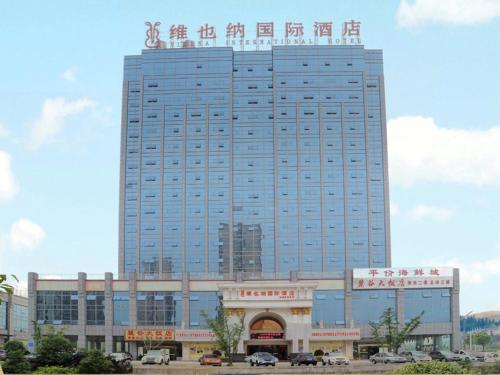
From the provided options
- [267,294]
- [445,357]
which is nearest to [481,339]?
[267,294]

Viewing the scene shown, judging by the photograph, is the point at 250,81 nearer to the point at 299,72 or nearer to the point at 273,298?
the point at 299,72

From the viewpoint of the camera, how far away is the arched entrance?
75.3m

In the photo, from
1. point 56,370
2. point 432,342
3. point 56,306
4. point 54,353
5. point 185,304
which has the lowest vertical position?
point 432,342

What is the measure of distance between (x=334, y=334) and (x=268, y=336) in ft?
32.0

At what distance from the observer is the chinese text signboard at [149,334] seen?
3533 inches

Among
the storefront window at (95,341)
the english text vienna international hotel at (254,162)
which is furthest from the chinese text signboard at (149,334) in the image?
the english text vienna international hotel at (254,162)

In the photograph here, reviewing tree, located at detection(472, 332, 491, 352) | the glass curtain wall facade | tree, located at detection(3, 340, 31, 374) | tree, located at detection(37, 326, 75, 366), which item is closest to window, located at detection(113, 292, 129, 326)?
the glass curtain wall facade

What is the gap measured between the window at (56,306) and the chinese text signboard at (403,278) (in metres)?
34.9

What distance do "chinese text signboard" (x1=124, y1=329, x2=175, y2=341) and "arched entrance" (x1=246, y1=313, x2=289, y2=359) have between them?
16354 millimetres

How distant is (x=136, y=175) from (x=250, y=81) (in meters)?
26.7

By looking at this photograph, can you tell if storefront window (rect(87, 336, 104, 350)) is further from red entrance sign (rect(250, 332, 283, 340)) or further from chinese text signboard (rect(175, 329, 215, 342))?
red entrance sign (rect(250, 332, 283, 340))

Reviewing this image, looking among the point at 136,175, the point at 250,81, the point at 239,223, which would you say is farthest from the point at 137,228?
the point at 250,81

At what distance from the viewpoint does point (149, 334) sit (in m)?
90.9

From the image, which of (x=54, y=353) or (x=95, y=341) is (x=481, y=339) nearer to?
(x=95, y=341)
